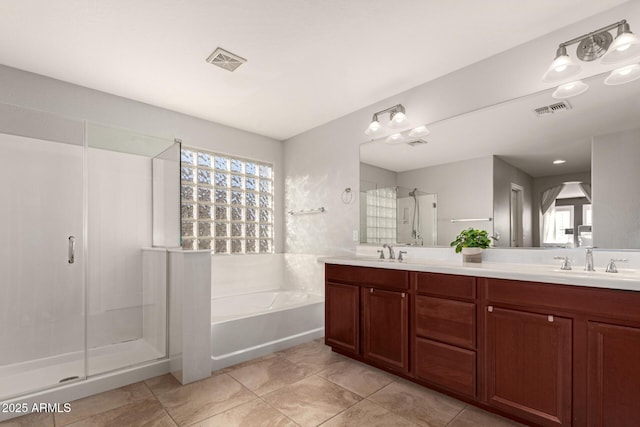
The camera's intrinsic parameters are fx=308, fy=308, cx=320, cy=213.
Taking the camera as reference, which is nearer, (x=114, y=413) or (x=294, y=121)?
(x=114, y=413)

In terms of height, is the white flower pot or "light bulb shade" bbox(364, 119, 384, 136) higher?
"light bulb shade" bbox(364, 119, 384, 136)

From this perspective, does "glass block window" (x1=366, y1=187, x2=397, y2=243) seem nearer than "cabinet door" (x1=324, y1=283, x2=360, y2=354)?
No

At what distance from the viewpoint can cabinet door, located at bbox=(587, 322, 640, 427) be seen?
1.34 meters

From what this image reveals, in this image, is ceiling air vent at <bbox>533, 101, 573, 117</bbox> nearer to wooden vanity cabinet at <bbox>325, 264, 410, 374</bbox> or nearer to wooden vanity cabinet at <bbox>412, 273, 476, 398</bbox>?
wooden vanity cabinet at <bbox>412, 273, 476, 398</bbox>

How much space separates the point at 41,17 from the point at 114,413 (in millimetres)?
2429

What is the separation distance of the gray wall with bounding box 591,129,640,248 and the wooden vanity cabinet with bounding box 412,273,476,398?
858mm

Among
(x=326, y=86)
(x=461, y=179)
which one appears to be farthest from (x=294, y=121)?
(x=461, y=179)

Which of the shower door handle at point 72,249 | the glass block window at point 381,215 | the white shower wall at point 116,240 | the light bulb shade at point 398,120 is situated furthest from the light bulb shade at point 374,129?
the shower door handle at point 72,249

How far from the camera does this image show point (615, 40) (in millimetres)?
1702

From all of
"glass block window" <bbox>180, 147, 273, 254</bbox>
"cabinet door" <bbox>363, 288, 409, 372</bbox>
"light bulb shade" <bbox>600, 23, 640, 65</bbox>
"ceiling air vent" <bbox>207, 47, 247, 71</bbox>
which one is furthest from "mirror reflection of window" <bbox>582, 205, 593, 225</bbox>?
"glass block window" <bbox>180, 147, 273, 254</bbox>

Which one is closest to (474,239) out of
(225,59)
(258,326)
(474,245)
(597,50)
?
(474,245)

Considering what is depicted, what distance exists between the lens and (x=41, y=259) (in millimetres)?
2467

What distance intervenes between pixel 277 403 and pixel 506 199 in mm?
2092

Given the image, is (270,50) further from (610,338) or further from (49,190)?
(610,338)
